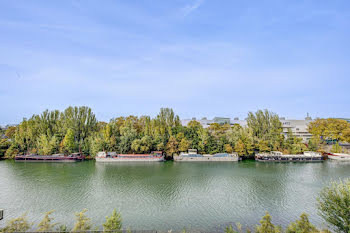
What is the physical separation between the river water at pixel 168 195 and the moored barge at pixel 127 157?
8952 millimetres

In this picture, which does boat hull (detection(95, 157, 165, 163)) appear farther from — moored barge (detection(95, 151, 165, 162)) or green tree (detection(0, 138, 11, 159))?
green tree (detection(0, 138, 11, 159))

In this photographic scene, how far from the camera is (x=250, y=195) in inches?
828

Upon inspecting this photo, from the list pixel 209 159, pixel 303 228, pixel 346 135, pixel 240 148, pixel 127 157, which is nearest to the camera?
pixel 303 228

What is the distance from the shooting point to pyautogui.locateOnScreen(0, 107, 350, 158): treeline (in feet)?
147

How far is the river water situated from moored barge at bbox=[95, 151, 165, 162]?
8952mm

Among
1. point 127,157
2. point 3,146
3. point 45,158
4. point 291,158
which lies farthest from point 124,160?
point 291,158

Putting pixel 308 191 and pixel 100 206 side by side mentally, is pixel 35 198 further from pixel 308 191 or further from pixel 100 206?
pixel 308 191

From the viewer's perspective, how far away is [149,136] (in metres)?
46.3

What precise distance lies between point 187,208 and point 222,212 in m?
2.98

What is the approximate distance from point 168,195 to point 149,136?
1025 inches

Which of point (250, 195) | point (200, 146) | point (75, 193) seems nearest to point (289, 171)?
point (250, 195)

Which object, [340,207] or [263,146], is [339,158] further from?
[340,207]

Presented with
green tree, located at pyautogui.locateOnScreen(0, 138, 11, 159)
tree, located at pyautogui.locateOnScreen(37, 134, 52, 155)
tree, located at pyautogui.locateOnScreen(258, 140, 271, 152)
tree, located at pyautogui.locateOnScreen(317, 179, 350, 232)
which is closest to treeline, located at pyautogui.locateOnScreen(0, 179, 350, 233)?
tree, located at pyautogui.locateOnScreen(317, 179, 350, 232)

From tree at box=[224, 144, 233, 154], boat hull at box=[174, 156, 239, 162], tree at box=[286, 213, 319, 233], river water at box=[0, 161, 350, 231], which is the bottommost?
river water at box=[0, 161, 350, 231]
